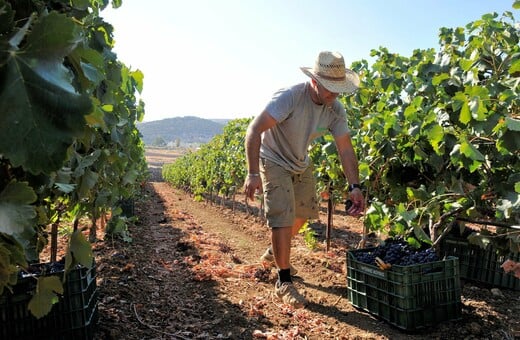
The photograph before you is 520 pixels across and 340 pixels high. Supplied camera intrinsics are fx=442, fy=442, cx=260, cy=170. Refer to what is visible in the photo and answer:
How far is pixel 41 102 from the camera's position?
83 cm

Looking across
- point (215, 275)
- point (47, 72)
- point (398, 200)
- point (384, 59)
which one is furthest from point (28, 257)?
point (384, 59)

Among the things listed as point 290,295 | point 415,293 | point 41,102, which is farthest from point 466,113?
point 41,102

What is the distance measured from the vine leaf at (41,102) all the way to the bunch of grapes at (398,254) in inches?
112

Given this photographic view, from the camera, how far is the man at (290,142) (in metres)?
3.52

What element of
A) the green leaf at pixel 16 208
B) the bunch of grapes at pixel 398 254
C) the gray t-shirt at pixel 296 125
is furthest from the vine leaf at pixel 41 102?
the bunch of grapes at pixel 398 254

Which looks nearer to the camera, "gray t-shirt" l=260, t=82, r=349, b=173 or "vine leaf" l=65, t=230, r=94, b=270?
"vine leaf" l=65, t=230, r=94, b=270

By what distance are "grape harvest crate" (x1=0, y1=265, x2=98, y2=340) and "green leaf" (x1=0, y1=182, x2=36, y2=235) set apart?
1.42 m

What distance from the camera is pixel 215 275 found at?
459 cm

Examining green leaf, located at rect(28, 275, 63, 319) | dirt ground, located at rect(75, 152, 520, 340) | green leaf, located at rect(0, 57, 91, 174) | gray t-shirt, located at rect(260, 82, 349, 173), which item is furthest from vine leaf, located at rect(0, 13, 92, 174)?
gray t-shirt, located at rect(260, 82, 349, 173)

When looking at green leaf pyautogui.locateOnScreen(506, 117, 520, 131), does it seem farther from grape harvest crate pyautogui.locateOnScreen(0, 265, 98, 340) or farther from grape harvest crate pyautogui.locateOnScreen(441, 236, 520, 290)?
grape harvest crate pyautogui.locateOnScreen(0, 265, 98, 340)

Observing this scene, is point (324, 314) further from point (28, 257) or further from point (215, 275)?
point (28, 257)

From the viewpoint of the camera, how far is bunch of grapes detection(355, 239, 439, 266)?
3293mm

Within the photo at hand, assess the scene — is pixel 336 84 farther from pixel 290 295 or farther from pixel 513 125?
pixel 290 295

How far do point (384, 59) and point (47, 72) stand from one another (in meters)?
6.56
